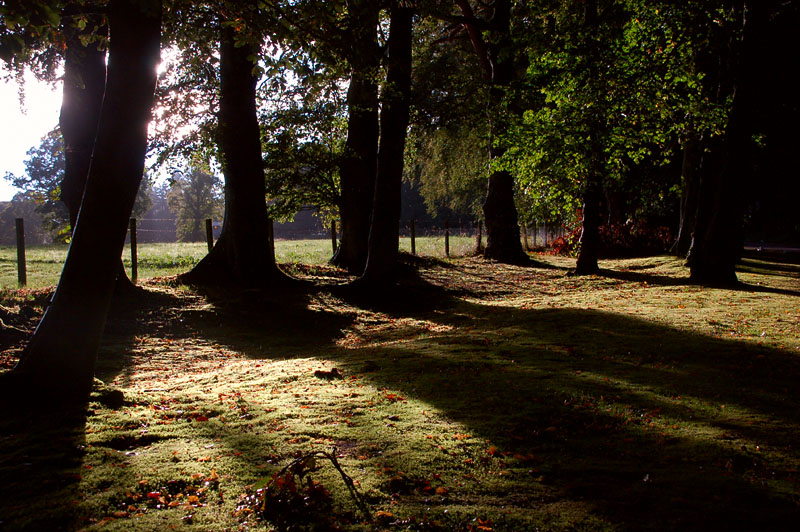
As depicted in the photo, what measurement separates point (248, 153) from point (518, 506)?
11379 millimetres

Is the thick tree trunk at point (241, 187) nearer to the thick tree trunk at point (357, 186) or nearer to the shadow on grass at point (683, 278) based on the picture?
the thick tree trunk at point (357, 186)

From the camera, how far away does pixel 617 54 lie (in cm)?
1313

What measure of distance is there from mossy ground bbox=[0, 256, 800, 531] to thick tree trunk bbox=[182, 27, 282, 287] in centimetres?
408

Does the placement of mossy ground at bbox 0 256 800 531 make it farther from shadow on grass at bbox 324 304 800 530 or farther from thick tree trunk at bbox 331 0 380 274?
thick tree trunk at bbox 331 0 380 274

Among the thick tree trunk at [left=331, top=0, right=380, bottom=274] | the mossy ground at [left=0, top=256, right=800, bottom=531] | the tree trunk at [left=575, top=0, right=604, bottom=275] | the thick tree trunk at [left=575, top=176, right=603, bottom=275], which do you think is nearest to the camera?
the mossy ground at [left=0, top=256, right=800, bottom=531]

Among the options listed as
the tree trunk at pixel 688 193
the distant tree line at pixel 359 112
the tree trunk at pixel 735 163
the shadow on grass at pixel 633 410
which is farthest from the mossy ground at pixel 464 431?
the tree trunk at pixel 688 193

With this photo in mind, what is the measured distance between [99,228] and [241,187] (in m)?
8.40

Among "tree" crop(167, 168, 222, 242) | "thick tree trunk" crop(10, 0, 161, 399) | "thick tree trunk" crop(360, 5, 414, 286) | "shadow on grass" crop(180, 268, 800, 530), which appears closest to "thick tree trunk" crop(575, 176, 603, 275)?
"thick tree trunk" crop(360, 5, 414, 286)

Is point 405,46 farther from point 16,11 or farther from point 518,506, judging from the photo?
point 518,506

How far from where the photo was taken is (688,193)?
66.4 ft

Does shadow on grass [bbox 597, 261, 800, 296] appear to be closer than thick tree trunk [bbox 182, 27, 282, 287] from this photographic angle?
Yes

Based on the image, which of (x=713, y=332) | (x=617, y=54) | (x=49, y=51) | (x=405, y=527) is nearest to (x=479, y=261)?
(x=617, y=54)

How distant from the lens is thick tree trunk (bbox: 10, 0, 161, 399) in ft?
14.5

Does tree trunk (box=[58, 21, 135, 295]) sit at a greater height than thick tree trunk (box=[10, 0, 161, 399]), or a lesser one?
greater
